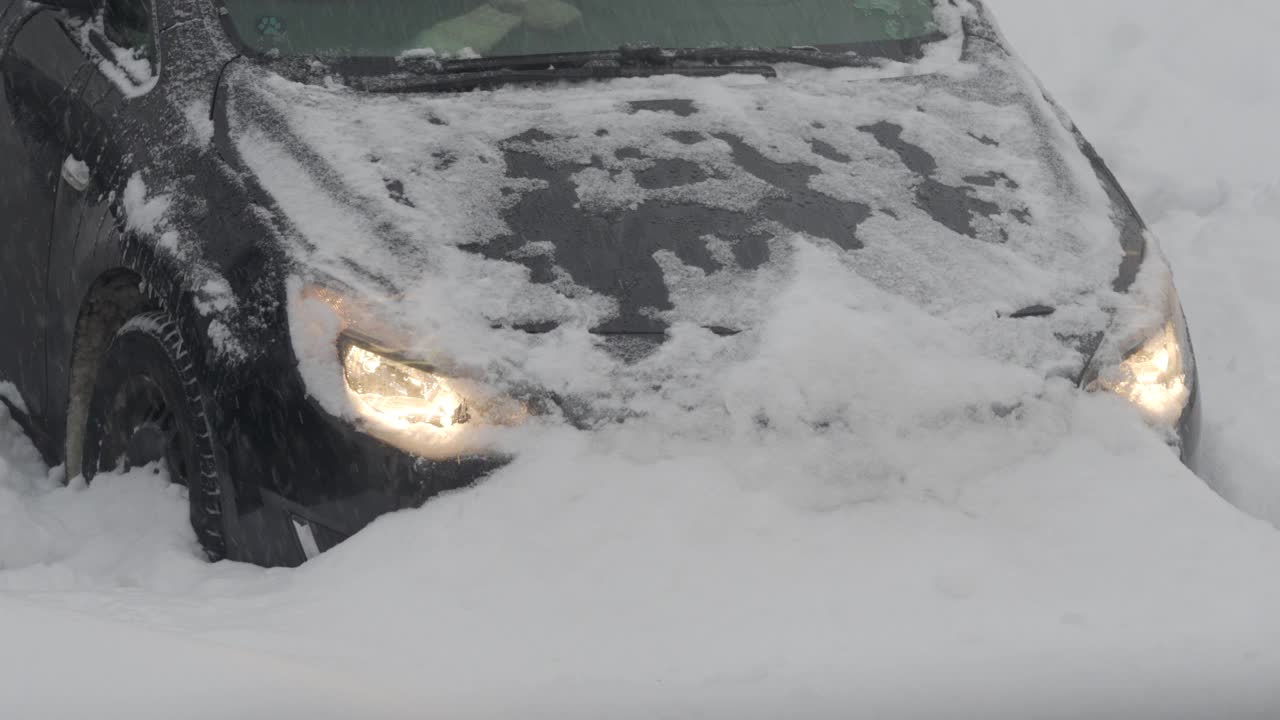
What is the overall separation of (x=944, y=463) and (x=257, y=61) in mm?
1723

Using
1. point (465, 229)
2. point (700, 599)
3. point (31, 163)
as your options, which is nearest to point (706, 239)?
point (465, 229)

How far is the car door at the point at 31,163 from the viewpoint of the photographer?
3.64 meters

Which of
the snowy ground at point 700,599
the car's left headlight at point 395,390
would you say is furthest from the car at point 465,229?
the snowy ground at point 700,599

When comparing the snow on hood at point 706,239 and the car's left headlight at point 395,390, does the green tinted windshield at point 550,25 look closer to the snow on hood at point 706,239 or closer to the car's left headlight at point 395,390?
the snow on hood at point 706,239

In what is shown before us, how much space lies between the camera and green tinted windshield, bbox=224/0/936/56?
3.45 m

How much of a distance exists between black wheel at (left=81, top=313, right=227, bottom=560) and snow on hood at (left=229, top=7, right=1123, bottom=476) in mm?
338

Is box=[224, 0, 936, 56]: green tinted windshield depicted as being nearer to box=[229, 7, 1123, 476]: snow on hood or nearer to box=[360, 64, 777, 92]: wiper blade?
box=[360, 64, 777, 92]: wiper blade

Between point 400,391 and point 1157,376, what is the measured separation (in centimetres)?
149

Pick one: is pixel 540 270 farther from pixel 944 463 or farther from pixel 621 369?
pixel 944 463

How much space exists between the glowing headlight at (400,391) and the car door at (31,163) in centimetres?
123

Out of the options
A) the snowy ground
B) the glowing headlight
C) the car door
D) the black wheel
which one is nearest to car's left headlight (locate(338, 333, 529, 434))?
the glowing headlight

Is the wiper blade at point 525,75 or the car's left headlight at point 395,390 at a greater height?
the wiper blade at point 525,75

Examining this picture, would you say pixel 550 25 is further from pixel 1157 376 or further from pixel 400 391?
pixel 1157 376

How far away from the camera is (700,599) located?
2.34 meters
